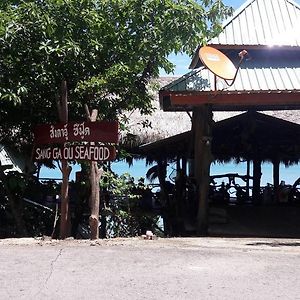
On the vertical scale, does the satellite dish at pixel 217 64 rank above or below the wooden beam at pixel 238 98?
above

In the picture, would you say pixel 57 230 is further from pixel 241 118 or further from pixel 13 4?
pixel 241 118

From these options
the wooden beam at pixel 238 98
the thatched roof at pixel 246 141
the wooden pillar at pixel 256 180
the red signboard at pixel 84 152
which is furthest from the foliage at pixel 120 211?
the wooden pillar at pixel 256 180

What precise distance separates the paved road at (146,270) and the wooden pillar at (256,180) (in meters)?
8.22

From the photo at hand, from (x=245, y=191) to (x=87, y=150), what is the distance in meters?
9.33

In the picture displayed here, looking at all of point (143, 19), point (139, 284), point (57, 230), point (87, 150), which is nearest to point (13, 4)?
point (143, 19)

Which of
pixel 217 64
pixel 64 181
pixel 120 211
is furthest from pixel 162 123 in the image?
pixel 64 181

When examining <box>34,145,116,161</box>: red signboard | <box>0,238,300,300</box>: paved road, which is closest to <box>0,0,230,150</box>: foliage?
<box>34,145,116,161</box>: red signboard

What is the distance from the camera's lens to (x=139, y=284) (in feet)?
18.3

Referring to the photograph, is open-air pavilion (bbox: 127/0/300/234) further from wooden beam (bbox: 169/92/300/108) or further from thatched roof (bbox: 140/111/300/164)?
thatched roof (bbox: 140/111/300/164)

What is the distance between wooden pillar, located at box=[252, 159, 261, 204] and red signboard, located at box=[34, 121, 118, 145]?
891 centimetres

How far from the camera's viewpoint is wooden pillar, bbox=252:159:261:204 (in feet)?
54.4

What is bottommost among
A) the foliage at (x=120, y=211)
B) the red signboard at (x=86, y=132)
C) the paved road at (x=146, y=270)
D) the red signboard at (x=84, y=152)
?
the paved road at (x=146, y=270)

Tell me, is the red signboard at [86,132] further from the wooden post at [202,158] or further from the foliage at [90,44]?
the wooden post at [202,158]

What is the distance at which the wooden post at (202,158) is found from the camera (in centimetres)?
1077
